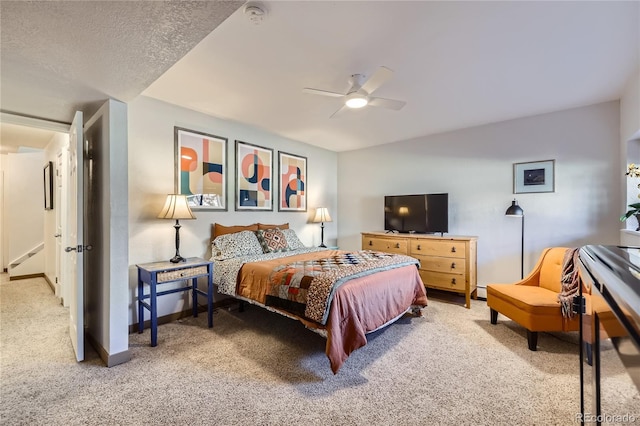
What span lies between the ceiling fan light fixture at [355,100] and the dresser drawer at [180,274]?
227cm

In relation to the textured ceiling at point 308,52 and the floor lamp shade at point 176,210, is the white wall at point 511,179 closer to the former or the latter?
the textured ceiling at point 308,52

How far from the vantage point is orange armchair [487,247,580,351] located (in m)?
2.47

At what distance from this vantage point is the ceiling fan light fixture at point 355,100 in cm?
258

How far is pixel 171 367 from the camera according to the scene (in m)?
2.23

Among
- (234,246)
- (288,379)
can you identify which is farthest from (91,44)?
(288,379)

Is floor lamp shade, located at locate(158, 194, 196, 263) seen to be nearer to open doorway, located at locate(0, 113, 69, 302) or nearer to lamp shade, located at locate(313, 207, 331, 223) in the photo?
lamp shade, located at locate(313, 207, 331, 223)

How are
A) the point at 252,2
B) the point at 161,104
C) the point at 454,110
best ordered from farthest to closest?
the point at 454,110
the point at 161,104
the point at 252,2

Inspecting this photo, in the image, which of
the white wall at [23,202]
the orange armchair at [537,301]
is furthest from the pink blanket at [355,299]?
the white wall at [23,202]

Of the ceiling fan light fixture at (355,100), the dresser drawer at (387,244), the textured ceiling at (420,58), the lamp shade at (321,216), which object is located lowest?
the dresser drawer at (387,244)

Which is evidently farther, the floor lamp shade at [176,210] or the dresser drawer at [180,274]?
the floor lamp shade at [176,210]

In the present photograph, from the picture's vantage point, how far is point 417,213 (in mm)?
4520

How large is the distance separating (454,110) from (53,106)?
4156 mm

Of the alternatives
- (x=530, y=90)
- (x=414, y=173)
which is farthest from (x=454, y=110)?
A: (x=414, y=173)

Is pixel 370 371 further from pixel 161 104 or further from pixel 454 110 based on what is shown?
pixel 161 104
